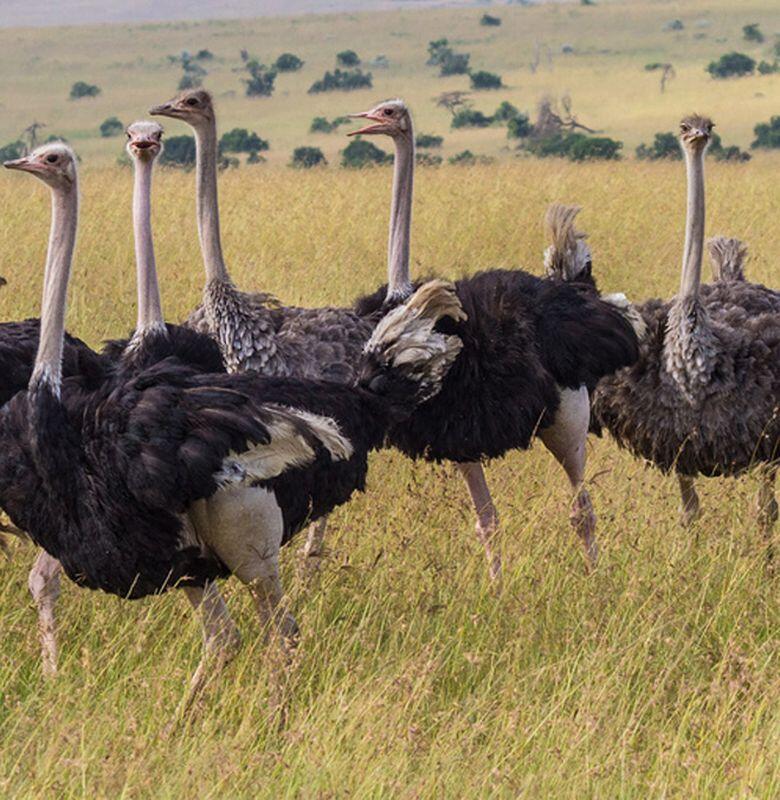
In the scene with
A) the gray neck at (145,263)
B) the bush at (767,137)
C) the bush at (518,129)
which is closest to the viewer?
the gray neck at (145,263)

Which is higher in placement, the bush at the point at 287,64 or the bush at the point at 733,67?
the bush at the point at 733,67

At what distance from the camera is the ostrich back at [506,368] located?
5469 millimetres

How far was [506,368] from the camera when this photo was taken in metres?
5.48

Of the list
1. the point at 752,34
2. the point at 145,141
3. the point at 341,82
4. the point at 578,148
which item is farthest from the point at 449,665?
the point at 752,34

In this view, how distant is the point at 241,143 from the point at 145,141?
3281cm

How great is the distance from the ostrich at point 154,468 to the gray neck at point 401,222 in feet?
5.25

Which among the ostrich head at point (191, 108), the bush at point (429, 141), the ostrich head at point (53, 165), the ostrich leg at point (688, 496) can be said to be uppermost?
the ostrich head at point (53, 165)

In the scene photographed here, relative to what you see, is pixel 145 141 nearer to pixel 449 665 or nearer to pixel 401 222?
pixel 401 222

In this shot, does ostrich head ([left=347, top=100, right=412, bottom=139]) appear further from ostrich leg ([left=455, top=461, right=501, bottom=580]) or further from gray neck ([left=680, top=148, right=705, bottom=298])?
ostrich leg ([left=455, top=461, right=501, bottom=580])

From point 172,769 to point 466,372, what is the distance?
2.17m

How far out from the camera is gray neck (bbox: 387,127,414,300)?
5984 mm

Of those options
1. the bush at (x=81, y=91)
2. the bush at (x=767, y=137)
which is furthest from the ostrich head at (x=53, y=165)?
the bush at (x=81, y=91)

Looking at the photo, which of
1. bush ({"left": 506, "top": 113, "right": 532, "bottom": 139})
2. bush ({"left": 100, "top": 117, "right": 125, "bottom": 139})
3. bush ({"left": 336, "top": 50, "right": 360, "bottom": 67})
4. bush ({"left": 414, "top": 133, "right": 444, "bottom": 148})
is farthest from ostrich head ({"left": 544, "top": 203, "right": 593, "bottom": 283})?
bush ({"left": 336, "top": 50, "right": 360, "bottom": 67})

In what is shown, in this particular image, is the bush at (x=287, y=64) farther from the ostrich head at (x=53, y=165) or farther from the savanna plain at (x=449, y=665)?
the ostrich head at (x=53, y=165)
